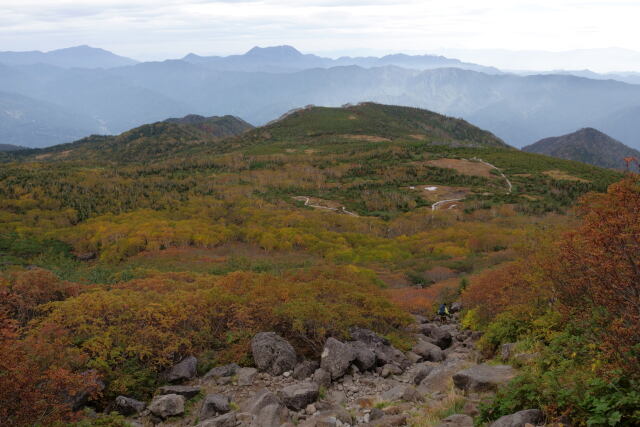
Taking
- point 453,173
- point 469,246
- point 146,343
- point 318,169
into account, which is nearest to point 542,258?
point 146,343

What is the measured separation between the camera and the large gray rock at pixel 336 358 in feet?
32.1

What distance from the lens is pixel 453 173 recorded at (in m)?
67.2

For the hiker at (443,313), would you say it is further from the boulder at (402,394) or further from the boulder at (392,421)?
the boulder at (392,421)

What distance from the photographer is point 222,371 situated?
33.1 ft

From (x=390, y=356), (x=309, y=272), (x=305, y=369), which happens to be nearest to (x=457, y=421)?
(x=305, y=369)

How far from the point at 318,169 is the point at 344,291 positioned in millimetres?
62915

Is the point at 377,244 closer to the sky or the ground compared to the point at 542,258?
closer to the ground

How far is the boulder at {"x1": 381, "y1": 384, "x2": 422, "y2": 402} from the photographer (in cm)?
820

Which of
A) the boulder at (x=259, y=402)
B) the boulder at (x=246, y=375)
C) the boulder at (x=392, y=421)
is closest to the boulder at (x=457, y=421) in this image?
the boulder at (x=392, y=421)

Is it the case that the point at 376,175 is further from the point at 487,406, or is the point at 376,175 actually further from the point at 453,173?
the point at 487,406

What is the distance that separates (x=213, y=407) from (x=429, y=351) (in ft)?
20.1

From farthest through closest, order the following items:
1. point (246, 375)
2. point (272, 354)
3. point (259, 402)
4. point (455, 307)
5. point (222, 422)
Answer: point (455, 307) → point (272, 354) → point (246, 375) → point (259, 402) → point (222, 422)

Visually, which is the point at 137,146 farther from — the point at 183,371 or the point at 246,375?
the point at 246,375

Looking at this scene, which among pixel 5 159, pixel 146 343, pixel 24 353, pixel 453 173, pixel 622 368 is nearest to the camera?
pixel 622 368
